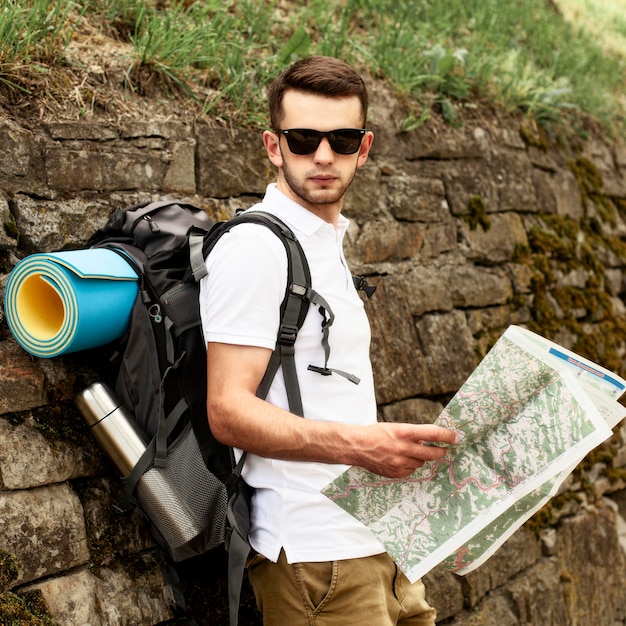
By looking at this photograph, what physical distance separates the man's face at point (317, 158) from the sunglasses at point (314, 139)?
11 mm

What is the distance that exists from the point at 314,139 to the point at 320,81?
157mm

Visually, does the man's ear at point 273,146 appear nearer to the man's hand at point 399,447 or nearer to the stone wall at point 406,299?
the stone wall at point 406,299

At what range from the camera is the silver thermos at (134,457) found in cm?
204

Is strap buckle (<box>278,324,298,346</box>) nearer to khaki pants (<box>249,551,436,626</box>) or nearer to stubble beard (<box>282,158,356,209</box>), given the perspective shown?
stubble beard (<box>282,158,356,209</box>)

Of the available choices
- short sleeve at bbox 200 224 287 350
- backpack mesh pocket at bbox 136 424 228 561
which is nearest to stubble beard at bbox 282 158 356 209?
short sleeve at bbox 200 224 287 350

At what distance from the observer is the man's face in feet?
6.90

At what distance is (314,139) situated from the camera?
6.89ft

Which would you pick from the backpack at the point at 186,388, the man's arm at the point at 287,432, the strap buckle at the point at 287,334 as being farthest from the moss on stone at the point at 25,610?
the strap buckle at the point at 287,334

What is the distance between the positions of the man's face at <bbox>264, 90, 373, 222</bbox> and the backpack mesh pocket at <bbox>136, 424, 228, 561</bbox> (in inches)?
28.1

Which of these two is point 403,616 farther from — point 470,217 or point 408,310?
point 470,217

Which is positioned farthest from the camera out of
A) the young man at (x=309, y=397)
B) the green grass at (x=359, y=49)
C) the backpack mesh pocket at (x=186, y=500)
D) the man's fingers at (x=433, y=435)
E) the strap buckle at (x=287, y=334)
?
the green grass at (x=359, y=49)

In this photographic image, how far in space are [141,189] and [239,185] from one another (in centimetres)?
46

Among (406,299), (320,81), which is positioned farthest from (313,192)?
(406,299)

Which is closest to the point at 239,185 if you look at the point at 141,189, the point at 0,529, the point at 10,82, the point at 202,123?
the point at 202,123
